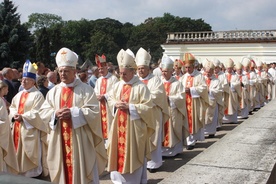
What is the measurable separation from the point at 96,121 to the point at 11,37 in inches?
1101

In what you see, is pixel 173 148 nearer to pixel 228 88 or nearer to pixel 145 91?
pixel 145 91

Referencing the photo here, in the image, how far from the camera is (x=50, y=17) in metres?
79.3

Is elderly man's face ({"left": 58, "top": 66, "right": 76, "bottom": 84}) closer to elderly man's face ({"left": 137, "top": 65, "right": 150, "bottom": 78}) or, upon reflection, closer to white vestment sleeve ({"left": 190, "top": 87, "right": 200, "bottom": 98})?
elderly man's face ({"left": 137, "top": 65, "right": 150, "bottom": 78})

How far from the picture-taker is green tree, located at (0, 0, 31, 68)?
3094cm

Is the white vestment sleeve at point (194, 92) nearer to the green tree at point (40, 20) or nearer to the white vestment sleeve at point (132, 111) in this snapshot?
the white vestment sleeve at point (132, 111)

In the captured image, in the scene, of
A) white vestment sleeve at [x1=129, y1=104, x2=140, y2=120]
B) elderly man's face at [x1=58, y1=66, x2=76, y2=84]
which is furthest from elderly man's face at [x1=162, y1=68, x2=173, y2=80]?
elderly man's face at [x1=58, y1=66, x2=76, y2=84]

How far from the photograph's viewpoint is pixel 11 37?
31.2 metres

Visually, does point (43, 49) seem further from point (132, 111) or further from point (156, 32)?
point (132, 111)

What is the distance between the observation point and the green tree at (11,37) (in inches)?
1218

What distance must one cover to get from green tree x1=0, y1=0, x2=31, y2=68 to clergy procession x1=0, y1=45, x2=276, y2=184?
889 inches

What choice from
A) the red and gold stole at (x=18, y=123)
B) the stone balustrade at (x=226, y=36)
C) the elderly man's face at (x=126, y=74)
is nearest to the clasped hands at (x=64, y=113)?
the elderly man's face at (x=126, y=74)

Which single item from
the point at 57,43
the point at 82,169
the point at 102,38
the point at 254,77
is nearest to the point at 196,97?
the point at 82,169

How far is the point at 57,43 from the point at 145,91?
4932 cm

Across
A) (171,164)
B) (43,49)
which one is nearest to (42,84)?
(171,164)
